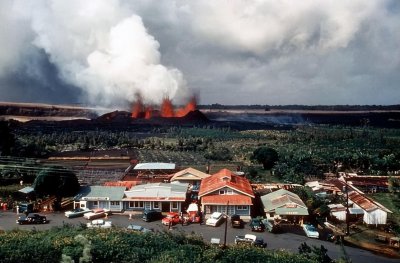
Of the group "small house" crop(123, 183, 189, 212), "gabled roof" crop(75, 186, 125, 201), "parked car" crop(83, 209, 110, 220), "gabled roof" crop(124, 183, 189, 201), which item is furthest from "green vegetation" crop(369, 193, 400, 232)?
"parked car" crop(83, 209, 110, 220)

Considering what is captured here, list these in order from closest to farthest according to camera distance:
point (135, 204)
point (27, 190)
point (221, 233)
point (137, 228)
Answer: point (137, 228) → point (221, 233) → point (135, 204) → point (27, 190)

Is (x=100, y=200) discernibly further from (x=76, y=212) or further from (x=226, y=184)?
(x=226, y=184)

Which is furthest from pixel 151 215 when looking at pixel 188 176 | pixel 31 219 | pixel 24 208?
pixel 188 176

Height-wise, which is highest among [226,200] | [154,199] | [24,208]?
[226,200]

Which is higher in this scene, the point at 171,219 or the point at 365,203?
the point at 365,203

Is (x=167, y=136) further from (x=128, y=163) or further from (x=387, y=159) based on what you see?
(x=387, y=159)

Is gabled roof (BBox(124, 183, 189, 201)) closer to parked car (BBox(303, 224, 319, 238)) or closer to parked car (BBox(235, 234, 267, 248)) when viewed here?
parked car (BBox(235, 234, 267, 248))
